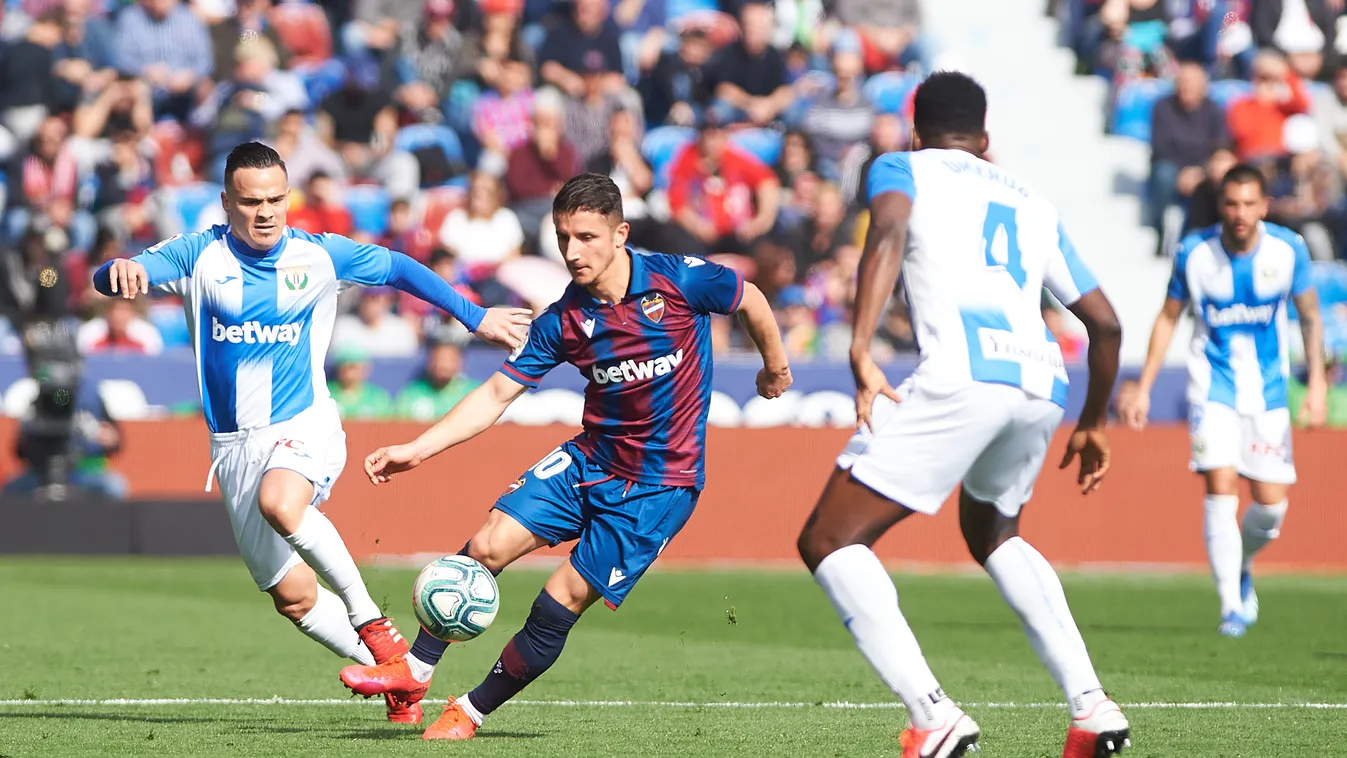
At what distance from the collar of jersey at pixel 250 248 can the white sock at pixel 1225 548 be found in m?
5.71

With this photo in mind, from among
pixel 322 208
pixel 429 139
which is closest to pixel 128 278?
pixel 322 208

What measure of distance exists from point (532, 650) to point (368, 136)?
13.1 m

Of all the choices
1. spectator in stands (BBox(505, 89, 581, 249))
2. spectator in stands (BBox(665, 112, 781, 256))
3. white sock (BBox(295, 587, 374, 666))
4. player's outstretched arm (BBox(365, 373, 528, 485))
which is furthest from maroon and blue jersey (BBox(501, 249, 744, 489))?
spectator in stands (BBox(505, 89, 581, 249))

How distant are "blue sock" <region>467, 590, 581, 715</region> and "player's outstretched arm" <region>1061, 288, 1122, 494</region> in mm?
1948

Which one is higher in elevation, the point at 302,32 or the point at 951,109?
the point at 951,109

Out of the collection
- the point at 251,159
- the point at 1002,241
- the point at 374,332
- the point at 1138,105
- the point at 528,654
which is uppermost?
the point at 1002,241

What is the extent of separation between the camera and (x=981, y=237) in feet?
18.1

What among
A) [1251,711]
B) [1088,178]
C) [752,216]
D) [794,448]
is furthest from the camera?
[1088,178]

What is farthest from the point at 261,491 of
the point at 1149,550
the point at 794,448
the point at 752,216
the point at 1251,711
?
the point at 752,216

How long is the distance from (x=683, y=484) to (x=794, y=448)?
8.73 m

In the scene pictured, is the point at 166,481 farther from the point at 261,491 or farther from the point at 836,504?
the point at 836,504

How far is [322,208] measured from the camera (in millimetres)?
17578

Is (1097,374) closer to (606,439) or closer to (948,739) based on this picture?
(948,739)

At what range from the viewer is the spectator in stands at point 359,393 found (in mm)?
15781
